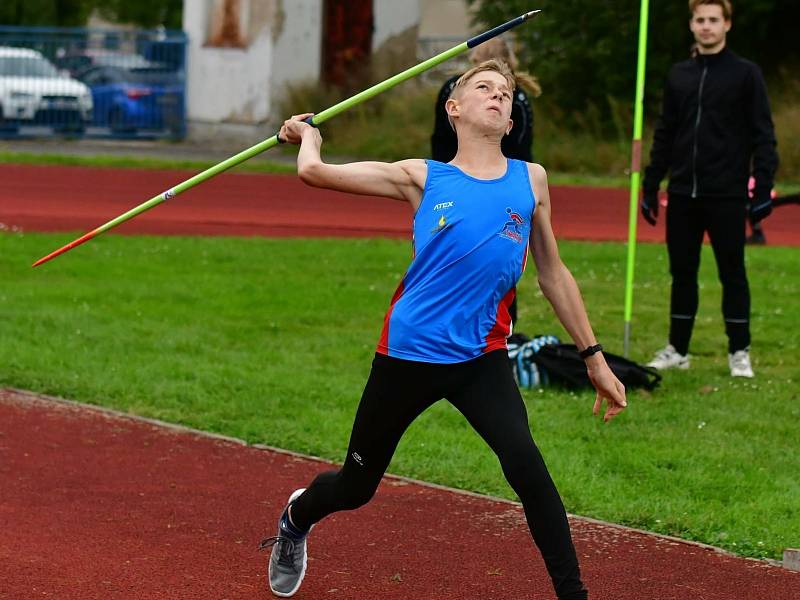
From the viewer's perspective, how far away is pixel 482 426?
4.92 meters

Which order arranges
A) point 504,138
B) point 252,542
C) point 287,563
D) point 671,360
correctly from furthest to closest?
point 671,360 < point 504,138 < point 252,542 < point 287,563

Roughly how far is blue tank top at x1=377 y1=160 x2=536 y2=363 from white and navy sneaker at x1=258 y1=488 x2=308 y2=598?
0.95 meters

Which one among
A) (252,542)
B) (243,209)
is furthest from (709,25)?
(243,209)

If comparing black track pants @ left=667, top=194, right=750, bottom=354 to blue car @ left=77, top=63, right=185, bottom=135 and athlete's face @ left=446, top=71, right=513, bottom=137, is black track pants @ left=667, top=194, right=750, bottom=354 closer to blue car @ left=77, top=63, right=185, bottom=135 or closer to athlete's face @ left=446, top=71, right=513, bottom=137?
athlete's face @ left=446, top=71, right=513, bottom=137

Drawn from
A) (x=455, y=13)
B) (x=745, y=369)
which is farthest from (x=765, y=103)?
(x=455, y=13)

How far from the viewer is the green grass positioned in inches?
281

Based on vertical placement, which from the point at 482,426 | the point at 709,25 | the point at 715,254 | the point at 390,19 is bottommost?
the point at 482,426

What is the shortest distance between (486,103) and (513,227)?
413 mm

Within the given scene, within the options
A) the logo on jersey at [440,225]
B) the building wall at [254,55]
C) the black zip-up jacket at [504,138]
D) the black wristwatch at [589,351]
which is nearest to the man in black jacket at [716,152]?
the black zip-up jacket at [504,138]

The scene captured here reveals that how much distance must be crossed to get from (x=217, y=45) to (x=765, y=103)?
72.8 feet

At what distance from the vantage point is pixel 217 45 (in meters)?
30.1

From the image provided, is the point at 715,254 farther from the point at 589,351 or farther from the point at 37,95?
the point at 37,95

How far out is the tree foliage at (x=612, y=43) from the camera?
2800cm

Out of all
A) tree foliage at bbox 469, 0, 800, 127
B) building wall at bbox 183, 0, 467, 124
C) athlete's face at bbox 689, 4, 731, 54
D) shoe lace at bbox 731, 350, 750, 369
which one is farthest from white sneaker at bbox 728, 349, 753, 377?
building wall at bbox 183, 0, 467, 124
